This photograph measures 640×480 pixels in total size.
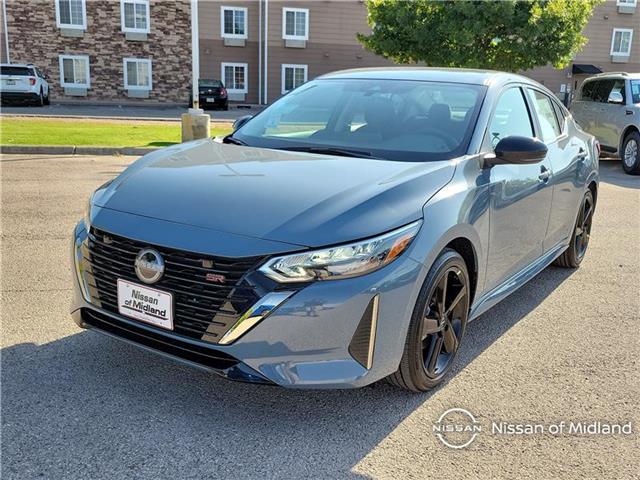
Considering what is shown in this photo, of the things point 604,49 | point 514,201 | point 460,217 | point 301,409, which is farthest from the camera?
point 604,49

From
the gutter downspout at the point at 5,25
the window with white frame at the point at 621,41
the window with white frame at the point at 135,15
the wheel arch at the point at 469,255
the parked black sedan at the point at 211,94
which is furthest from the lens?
the window with white frame at the point at 621,41

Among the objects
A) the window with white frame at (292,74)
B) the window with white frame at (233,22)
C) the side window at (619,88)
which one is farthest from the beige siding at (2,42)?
the side window at (619,88)

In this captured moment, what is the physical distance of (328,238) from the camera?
2.59 metres

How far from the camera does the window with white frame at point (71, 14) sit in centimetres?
3184

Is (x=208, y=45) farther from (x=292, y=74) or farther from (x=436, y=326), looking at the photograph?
(x=436, y=326)

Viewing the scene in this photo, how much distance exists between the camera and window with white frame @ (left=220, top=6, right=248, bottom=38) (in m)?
35.1

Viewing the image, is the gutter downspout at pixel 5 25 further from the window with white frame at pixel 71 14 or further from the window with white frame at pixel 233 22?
the window with white frame at pixel 233 22

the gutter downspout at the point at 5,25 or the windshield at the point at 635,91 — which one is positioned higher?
the gutter downspout at the point at 5,25

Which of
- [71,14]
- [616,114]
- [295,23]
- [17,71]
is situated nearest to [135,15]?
[71,14]

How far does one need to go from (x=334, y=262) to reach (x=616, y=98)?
1247 cm

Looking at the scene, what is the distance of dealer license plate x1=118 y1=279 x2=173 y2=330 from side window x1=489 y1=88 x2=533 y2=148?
7.16ft

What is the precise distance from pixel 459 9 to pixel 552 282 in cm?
1581

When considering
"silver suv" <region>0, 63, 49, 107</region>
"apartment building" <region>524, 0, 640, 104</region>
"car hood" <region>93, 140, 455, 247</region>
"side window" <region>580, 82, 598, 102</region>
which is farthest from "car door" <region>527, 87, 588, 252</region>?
"apartment building" <region>524, 0, 640, 104</region>

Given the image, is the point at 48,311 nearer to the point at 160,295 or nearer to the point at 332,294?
the point at 160,295
